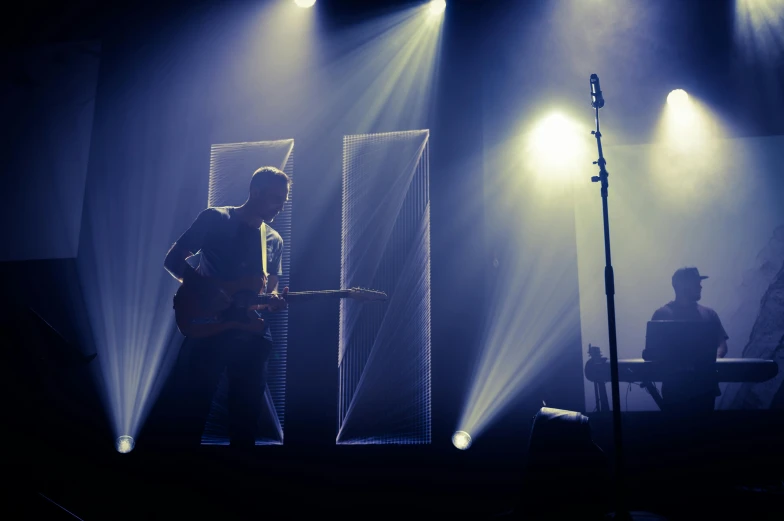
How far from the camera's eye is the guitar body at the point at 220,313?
315cm

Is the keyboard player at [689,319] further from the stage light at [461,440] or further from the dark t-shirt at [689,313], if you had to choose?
the stage light at [461,440]

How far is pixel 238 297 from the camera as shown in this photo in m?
3.20

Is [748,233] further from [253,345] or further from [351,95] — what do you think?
[253,345]

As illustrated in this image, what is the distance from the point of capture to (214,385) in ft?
10.3

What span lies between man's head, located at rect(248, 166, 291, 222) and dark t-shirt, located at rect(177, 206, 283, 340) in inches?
4.9

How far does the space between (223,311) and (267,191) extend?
2.37 ft

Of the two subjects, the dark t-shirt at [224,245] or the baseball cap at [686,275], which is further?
the baseball cap at [686,275]

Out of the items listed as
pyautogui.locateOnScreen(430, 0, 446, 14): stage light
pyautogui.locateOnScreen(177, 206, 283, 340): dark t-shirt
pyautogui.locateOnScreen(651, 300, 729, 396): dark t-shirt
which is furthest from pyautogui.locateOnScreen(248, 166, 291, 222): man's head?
pyautogui.locateOnScreen(651, 300, 729, 396): dark t-shirt

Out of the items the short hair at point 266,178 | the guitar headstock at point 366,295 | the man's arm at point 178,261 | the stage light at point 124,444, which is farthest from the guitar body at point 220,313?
the stage light at point 124,444

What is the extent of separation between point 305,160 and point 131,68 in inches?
69.4

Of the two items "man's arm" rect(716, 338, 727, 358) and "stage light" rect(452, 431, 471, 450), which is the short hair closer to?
"stage light" rect(452, 431, 471, 450)

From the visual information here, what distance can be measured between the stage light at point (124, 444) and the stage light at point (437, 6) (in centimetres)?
362

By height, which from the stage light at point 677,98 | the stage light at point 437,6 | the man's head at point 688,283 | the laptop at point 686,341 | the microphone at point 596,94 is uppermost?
the stage light at point 437,6

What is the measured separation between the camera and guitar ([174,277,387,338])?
10.3 ft
